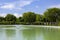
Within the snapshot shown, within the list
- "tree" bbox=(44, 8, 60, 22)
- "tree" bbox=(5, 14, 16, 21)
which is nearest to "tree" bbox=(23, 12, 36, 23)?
"tree" bbox=(5, 14, 16, 21)

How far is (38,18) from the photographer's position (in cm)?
4862

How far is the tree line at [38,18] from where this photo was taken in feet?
143

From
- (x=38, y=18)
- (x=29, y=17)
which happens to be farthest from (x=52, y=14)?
(x=29, y=17)

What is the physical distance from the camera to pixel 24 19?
51.7 meters

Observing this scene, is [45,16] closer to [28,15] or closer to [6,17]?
[28,15]

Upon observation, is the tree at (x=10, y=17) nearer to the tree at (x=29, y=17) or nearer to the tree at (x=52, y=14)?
the tree at (x=29, y=17)

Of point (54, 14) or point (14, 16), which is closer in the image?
point (54, 14)

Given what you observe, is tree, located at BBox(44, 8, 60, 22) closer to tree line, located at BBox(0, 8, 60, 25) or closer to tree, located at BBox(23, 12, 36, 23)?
tree line, located at BBox(0, 8, 60, 25)

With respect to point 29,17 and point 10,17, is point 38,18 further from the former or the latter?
point 10,17

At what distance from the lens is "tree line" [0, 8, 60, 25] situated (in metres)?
43.7

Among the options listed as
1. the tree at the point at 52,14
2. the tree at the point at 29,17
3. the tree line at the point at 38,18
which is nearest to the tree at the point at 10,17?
the tree line at the point at 38,18

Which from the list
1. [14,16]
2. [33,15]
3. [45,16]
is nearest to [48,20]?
[45,16]

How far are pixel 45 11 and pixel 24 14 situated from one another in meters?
9.56

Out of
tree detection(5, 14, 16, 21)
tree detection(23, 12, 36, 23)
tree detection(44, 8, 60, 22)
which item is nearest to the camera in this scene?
tree detection(44, 8, 60, 22)
